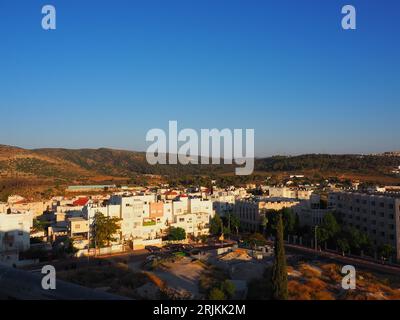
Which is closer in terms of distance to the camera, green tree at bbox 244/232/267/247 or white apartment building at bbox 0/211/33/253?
white apartment building at bbox 0/211/33/253

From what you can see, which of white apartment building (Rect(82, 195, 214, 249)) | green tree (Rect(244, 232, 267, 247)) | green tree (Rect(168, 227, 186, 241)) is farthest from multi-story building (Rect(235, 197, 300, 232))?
green tree (Rect(168, 227, 186, 241))

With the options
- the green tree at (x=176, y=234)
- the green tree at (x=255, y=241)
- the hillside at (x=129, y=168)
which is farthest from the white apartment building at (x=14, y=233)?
the hillside at (x=129, y=168)

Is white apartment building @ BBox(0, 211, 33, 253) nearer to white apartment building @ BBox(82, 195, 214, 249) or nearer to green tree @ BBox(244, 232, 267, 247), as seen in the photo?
white apartment building @ BBox(82, 195, 214, 249)

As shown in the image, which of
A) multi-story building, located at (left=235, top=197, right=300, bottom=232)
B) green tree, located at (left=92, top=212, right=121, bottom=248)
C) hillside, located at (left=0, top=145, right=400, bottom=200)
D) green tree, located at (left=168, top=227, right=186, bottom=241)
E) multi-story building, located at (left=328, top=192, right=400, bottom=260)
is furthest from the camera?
hillside, located at (left=0, top=145, right=400, bottom=200)

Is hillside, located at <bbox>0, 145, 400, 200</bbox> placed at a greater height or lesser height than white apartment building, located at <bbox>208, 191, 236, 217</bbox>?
greater

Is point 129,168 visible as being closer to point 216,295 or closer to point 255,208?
point 255,208

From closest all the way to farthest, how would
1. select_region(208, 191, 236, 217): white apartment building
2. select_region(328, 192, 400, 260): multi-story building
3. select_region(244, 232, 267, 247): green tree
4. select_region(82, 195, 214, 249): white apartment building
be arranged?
select_region(328, 192, 400, 260): multi-story building
select_region(244, 232, 267, 247): green tree
select_region(82, 195, 214, 249): white apartment building
select_region(208, 191, 236, 217): white apartment building

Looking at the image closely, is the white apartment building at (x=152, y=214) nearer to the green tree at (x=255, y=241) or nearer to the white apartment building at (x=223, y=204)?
the white apartment building at (x=223, y=204)

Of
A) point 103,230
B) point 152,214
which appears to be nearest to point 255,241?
point 152,214

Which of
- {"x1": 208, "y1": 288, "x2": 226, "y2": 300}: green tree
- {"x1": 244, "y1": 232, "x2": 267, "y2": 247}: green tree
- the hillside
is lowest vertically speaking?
{"x1": 244, "y1": 232, "x2": 267, "y2": 247}: green tree
